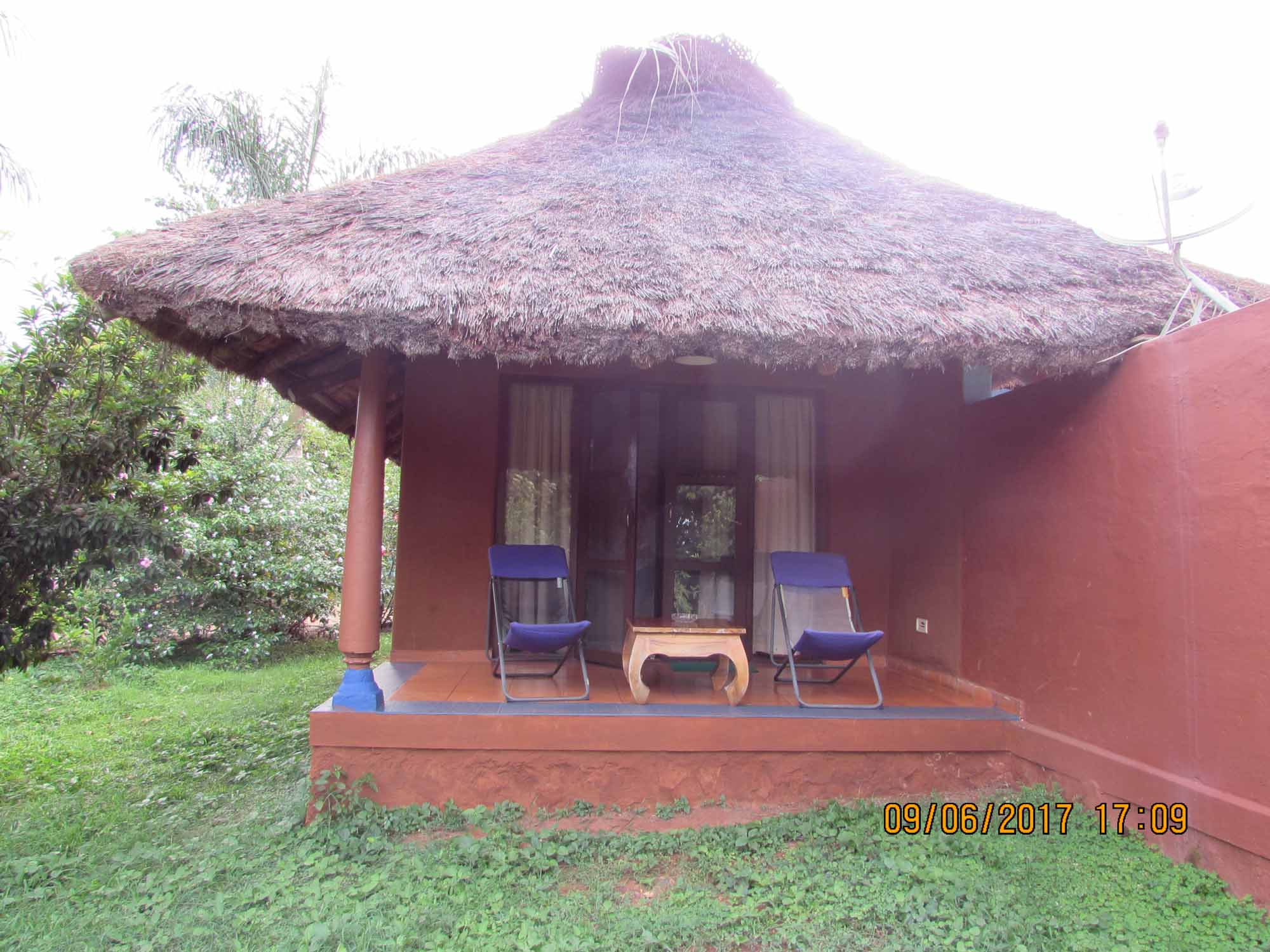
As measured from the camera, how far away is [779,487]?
4.89m

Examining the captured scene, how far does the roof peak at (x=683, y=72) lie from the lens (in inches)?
221

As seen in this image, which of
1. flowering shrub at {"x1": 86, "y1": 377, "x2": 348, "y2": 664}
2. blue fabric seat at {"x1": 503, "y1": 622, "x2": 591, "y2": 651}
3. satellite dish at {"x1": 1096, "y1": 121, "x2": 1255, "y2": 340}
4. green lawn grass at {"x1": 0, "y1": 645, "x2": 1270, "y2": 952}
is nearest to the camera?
green lawn grass at {"x1": 0, "y1": 645, "x2": 1270, "y2": 952}

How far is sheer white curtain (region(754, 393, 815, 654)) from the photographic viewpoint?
4801mm

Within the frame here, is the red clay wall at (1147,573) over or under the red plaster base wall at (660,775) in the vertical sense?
over

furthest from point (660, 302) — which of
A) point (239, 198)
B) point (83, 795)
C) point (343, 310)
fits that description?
point (239, 198)

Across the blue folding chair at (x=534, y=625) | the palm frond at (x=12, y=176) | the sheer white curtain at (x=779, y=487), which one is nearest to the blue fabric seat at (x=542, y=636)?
the blue folding chair at (x=534, y=625)

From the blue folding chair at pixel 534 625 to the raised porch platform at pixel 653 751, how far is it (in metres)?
0.27

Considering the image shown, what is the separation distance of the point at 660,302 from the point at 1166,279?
2428 mm

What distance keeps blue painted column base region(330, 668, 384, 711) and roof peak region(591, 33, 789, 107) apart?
452 cm

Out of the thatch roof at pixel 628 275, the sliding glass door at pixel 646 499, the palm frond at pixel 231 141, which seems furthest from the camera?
the palm frond at pixel 231 141

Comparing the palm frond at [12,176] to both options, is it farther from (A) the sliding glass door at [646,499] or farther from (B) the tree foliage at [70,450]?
(A) the sliding glass door at [646,499]

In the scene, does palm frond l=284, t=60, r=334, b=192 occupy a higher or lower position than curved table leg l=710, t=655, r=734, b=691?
higher

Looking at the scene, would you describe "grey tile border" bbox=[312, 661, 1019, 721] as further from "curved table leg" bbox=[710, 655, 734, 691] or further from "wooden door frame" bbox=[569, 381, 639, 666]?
"wooden door frame" bbox=[569, 381, 639, 666]

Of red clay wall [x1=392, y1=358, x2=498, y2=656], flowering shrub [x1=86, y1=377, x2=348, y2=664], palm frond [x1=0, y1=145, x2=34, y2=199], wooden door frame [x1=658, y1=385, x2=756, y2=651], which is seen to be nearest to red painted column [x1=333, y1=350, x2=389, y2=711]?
red clay wall [x1=392, y1=358, x2=498, y2=656]
